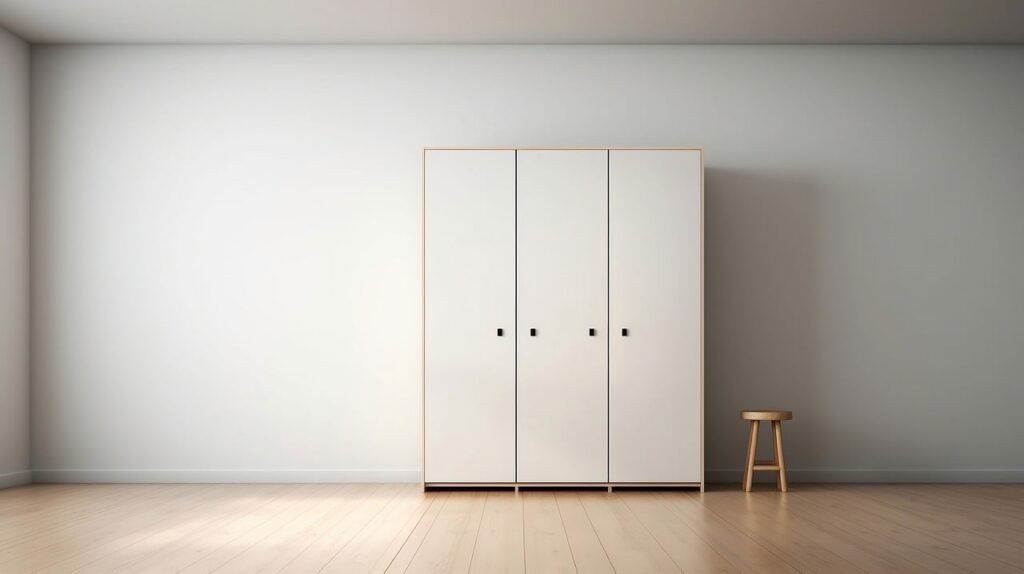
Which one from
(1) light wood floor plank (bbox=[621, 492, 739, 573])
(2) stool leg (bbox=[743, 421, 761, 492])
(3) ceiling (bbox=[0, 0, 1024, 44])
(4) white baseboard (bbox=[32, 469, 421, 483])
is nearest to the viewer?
(1) light wood floor plank (bbox=[621, 492, 739, 573])

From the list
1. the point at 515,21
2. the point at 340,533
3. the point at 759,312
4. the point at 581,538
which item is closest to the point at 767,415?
the point at 759,312

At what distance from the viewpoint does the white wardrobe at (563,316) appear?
5574 mm

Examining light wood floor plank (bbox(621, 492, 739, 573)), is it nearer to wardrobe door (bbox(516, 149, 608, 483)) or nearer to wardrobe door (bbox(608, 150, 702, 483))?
wardrobe door (bbox(608, 150, 702, 483))

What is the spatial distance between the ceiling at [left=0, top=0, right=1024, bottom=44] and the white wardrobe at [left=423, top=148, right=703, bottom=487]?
0.86 meters

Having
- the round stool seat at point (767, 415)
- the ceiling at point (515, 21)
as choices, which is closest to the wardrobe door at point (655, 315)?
the round stool seat at point (767, 415)

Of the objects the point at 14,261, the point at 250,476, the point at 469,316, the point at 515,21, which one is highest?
the point at 515,21

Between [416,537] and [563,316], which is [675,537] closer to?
[416,537]

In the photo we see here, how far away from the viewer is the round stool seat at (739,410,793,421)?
5.64m

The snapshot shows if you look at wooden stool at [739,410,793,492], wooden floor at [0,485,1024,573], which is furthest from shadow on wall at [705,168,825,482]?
wooden floor at [0,485,1024,573]

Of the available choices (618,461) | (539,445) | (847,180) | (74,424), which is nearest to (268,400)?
(74,424)

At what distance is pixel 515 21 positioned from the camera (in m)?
5.81

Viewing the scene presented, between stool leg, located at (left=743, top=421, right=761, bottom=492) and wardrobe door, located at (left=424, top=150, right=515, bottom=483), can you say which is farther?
stool leg, located at (left=743, top=421, right=761, bottom=492)

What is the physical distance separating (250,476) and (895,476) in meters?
4.26

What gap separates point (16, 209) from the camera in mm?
6086
